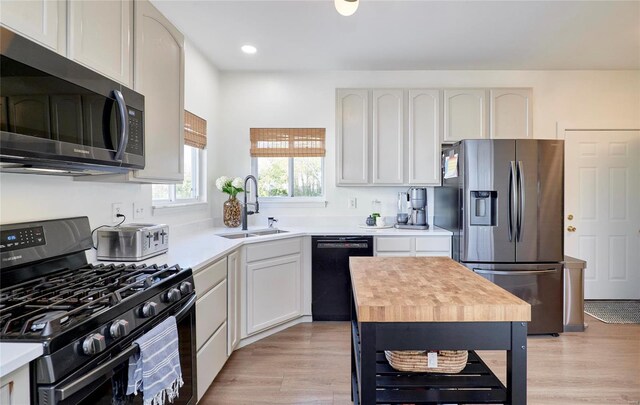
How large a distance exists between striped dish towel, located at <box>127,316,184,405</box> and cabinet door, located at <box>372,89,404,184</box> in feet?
8.89

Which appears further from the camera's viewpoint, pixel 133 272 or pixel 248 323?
pixel 248 323

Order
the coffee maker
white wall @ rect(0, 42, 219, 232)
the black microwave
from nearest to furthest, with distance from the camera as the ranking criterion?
the black microwave → white wall @ rect(0, 42, 219, 232) → the coffee maker

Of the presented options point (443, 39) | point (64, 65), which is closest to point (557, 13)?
point (443, 39)

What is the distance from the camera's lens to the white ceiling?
8.38 feet

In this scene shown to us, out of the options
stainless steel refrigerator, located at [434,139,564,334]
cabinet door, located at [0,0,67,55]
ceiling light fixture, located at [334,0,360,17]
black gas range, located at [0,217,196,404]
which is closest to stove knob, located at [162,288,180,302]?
black gas range, located at [0,217,196,404]

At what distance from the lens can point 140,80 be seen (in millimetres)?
1849

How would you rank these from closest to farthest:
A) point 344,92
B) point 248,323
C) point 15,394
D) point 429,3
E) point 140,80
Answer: point 15,394
point 140,80
point 429,3
point 248,323
point 344,92

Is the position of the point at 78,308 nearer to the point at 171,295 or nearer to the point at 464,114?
the point at 171,295

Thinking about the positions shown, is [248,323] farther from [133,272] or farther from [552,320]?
[552,320]

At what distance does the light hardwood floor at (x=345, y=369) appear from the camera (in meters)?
2.13

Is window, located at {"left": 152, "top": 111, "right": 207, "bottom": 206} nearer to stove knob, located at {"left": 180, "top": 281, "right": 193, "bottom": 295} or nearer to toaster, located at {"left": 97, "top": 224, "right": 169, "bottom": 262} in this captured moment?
toaster, located at {"left": 97, "top": 224, "right": 169, "bottom": 262}

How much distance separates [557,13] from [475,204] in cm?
162

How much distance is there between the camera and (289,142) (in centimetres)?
Answer: 386

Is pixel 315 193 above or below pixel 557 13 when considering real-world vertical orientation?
below
